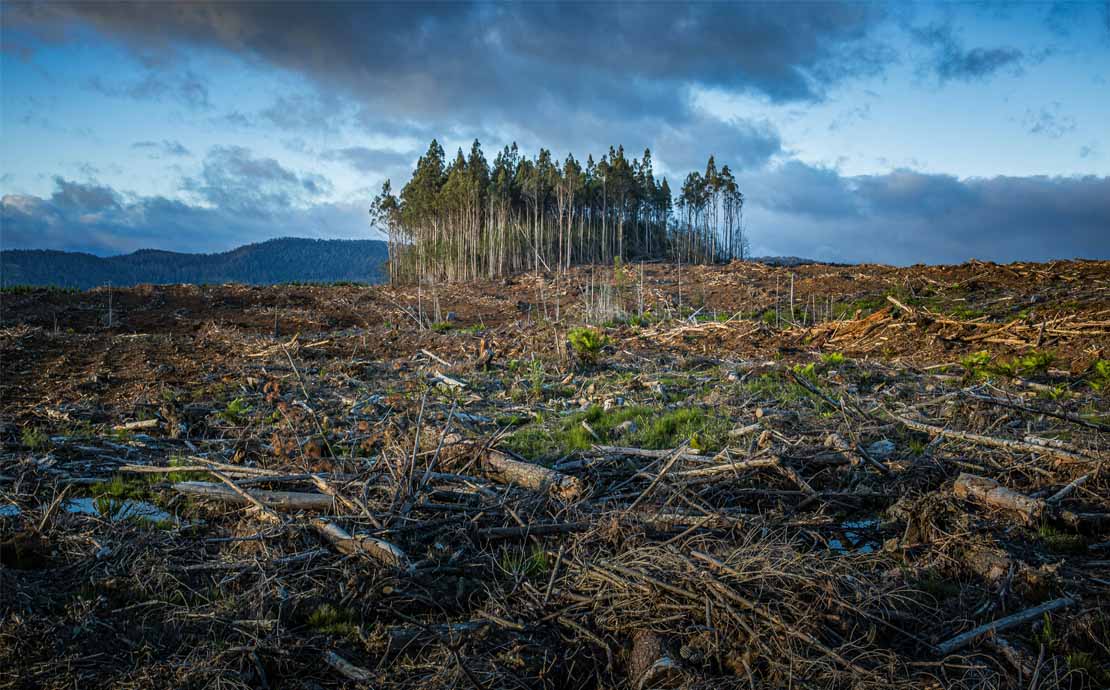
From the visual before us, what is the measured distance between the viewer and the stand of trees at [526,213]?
46656mm

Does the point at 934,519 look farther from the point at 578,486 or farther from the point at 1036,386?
the point at 1036,386

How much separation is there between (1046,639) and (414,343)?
10909mm

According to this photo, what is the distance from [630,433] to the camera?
566cm

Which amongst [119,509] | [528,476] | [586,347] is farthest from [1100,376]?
[119,509]

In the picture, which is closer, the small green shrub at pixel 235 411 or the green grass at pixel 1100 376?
the small green shrub at pixel 235 411

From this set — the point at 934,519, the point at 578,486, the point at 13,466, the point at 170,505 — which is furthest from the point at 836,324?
the point at 13,466

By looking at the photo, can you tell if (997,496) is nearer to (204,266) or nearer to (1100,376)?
(1100,376)

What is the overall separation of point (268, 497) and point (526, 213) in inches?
1914

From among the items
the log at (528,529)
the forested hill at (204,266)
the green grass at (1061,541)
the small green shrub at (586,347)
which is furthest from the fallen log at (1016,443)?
the forested hill at (204,266)

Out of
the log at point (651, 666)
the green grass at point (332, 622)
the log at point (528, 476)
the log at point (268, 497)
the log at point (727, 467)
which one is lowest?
the green grass at point (332, 622)

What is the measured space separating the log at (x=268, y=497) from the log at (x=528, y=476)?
3.96 ft

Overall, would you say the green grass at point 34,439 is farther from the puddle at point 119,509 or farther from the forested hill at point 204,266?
the forested hill at point 204,266

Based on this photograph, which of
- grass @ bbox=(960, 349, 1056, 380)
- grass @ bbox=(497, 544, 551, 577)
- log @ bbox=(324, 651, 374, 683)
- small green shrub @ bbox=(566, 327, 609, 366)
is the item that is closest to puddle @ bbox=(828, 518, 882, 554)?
grass @ bbox=(497, 544, 551, 577)

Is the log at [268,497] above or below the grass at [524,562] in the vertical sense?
above
